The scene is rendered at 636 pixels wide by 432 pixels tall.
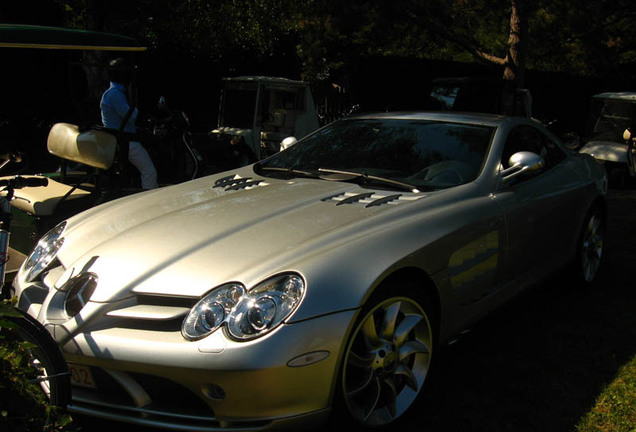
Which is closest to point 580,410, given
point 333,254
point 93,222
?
point 333,254

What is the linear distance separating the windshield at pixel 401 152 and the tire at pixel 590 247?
1362mm

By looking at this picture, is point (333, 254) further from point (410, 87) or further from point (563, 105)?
point (563, 105)

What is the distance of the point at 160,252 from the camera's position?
3.24m

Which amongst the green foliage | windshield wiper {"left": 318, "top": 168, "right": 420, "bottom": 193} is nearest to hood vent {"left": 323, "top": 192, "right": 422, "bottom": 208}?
windshield wiper {"left": 318, "top": 168, "right": 420, "bottom": 193}

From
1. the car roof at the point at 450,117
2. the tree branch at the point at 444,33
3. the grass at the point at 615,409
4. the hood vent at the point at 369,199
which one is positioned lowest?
the grass at the point at 615,409

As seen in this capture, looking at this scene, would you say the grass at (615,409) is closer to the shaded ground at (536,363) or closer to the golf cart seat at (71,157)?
the shaded ground at (536,363)

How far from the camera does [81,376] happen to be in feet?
9.68


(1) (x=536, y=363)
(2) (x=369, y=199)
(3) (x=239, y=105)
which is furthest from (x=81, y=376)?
(3) (x=239, y=105)

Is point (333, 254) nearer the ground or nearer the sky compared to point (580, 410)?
nearer the sky

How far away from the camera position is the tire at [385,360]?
2994 millimetres

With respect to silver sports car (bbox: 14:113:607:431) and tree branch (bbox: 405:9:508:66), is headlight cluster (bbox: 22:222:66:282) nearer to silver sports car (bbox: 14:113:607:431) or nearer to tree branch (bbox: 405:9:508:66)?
silver sports car (bbox: 14:113:607:431)

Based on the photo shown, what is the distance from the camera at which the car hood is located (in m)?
3.02

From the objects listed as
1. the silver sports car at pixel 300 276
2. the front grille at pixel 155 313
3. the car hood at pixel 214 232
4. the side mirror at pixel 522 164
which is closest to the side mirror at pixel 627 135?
the silver sports car at pixel 300 276

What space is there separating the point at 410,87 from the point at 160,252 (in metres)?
17.8
